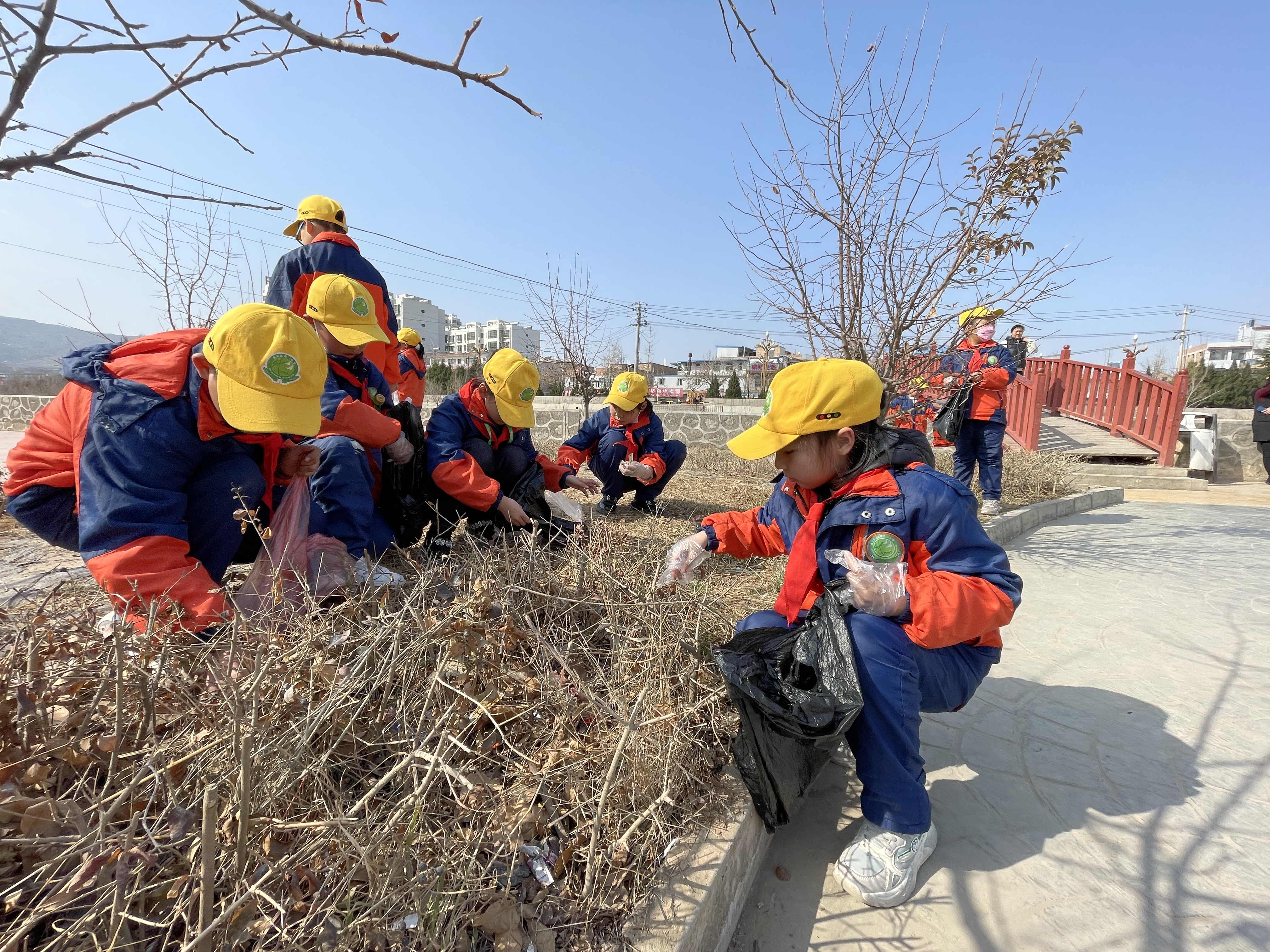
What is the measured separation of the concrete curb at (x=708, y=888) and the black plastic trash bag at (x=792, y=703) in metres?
0.06

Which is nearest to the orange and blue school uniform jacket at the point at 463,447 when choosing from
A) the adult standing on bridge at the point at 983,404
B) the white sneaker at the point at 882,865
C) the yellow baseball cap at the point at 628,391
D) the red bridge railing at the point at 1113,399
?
the yellow baseball cap at the point at 628,391

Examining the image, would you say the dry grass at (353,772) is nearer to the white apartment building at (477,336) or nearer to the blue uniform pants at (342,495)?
the blue uniform pants at (342,495)

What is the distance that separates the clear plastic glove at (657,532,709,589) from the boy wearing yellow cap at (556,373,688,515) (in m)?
2.13

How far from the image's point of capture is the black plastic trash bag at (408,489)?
3.04m

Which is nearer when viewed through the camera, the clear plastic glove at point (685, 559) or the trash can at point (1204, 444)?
the clear plastic glove at point (685, 559)

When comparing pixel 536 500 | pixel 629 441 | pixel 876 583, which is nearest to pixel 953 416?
pixel 629 441

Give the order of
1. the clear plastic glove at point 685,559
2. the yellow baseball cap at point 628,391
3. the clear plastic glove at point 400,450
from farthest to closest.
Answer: the yellow baseball cap at point 628,391 → the clear plastic glove at point 400,450 → the clear plastic glove at point 685,559

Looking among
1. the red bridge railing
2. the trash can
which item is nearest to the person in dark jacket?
the trash can

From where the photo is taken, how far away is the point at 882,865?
1.48 metres

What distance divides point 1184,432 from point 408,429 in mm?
10702

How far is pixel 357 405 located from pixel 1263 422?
1018cm

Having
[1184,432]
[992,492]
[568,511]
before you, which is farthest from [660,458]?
[1184,432]

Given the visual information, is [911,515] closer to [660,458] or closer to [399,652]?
[399,652]

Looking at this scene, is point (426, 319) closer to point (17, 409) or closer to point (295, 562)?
point (17, 409)
